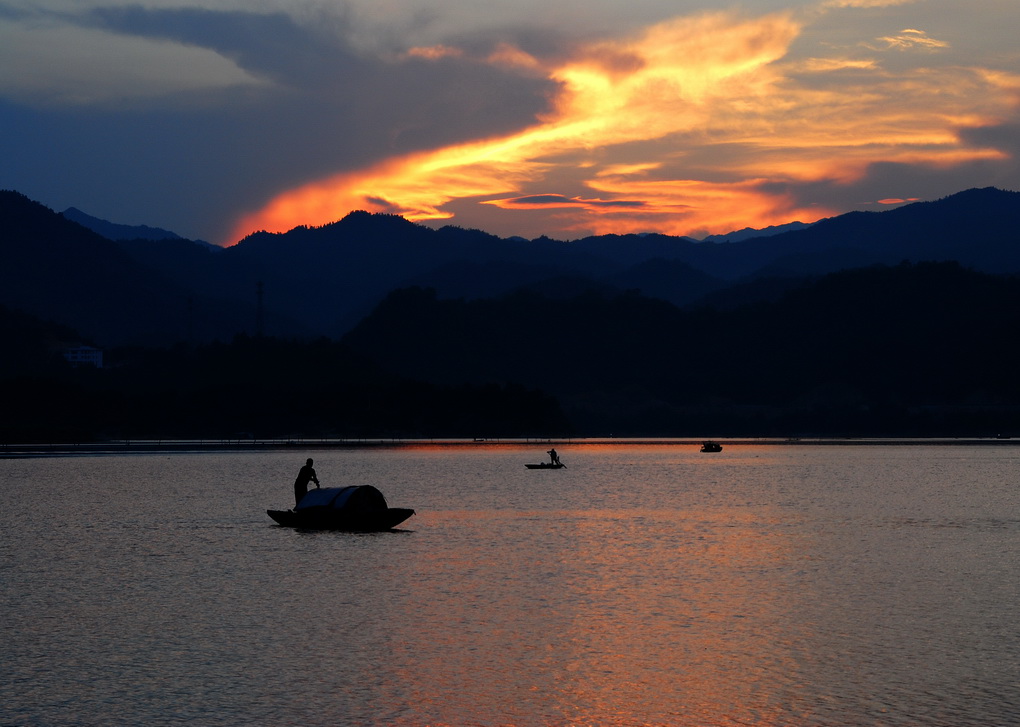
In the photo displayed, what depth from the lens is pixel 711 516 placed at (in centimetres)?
9125

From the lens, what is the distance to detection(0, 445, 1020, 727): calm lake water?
28719 millimetres

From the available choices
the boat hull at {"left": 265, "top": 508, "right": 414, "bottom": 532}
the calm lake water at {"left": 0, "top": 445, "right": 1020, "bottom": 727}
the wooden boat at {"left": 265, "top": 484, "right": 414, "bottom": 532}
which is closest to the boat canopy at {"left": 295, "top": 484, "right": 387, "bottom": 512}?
the wooden boat at {"left": 265, "top": 484, "right": 414, "bottom": 532}

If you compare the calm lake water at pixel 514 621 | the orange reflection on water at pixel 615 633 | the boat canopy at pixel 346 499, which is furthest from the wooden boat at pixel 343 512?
the orange reflection on water at pixel 615 633

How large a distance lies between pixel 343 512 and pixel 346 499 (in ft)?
2.62

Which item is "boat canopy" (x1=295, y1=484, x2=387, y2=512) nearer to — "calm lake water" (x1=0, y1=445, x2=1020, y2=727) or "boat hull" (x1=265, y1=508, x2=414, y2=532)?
"boat hull" (x1=265, y1=508, x2=414, y2=532)

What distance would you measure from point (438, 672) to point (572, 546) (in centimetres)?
3549

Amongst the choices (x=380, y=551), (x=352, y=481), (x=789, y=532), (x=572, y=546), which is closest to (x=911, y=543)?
(x=789, y=532)

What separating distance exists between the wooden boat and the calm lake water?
156 centimetres

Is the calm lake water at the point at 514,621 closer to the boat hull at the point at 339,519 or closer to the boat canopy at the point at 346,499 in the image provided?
the boat hull at the point at 339,519

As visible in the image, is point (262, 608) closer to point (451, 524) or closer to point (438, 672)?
point (438, 672)

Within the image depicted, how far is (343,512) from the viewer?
7131 centimetres

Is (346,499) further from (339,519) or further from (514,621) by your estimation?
(514,621)

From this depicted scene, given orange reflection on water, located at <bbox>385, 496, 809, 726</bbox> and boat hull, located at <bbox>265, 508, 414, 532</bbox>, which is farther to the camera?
boat hull, located at <bbox>265, 508, 414, 532</bbox>

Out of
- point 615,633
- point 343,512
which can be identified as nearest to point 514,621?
point 615,633
